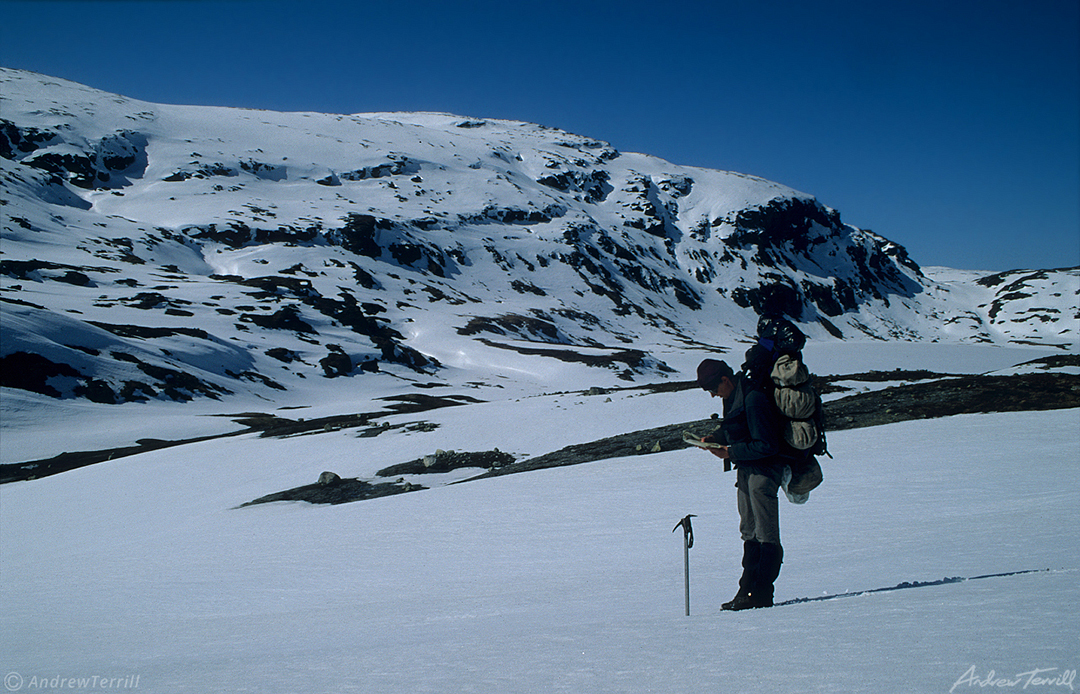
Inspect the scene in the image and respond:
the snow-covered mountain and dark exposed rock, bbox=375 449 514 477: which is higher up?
the snow-covered mountain

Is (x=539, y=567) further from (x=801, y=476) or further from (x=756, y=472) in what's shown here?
(x=801, y=476)

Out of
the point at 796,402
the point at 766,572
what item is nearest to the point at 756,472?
the point at 796,402

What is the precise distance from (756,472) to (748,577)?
2.97 ft

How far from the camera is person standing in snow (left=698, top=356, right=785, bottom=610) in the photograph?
5273mm

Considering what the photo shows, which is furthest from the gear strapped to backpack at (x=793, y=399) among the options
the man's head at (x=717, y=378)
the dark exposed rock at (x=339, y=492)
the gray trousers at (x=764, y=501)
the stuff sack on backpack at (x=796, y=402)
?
the dark exposed rock at (x=339, y=492)

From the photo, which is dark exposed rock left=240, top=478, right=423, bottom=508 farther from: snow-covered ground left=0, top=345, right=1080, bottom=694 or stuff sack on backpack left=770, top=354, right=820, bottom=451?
stuff sack on backpack left=770, top=354, right=820, bottom=451

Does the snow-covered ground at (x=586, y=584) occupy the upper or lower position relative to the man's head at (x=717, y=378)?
lower

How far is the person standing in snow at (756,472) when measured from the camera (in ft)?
17.3

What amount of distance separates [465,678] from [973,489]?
9.45 m

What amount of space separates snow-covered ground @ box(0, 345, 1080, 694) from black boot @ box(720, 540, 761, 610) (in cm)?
38

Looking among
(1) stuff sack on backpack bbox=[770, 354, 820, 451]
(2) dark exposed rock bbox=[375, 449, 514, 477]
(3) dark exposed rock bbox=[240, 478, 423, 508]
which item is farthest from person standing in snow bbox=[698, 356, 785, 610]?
(2) dark exposed rock bbox=[375, 449, 514, 477]

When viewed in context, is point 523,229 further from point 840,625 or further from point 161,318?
point 840,625

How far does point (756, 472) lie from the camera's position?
5453mm

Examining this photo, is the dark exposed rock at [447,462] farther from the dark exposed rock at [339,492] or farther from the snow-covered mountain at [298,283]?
the snow-covered mountain at [298,283]
